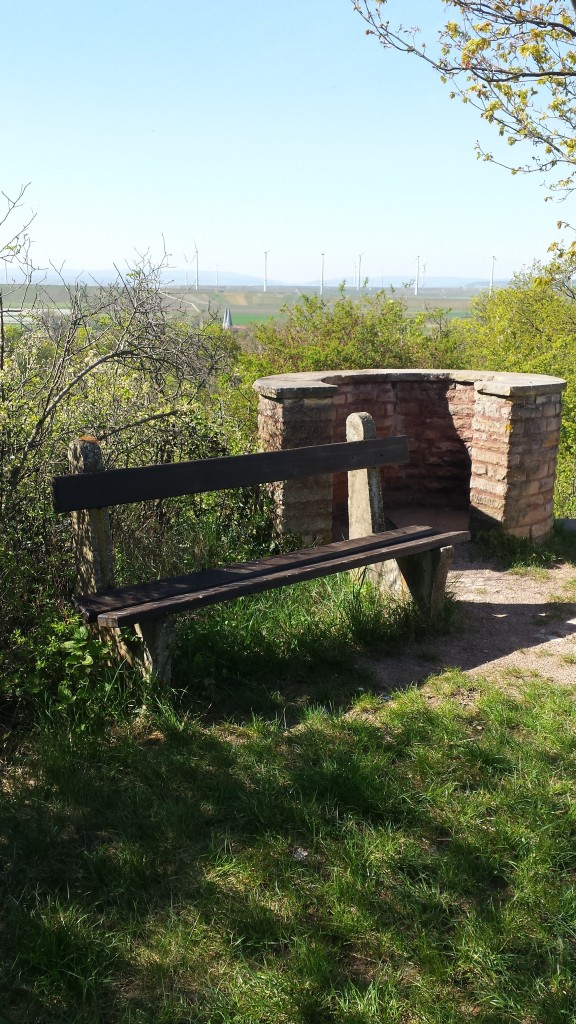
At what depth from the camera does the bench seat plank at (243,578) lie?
3352 mm

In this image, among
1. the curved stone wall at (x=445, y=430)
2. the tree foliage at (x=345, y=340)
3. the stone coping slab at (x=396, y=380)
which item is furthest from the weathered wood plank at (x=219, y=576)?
the tree foliage at (x=345, y=340)

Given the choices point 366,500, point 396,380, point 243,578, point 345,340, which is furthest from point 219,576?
point 345,340

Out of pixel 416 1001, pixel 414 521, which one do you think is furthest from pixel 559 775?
pixel 414 521

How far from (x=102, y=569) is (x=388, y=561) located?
178cm

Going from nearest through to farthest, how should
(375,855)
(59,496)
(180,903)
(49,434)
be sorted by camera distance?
1. (180,903)
2. (375,855)
3. (59,496)
4. (49,434)

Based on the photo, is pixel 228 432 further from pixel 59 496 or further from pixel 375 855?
pixel 375 855

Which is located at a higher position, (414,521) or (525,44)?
(525,44)

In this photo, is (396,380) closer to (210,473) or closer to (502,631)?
(502,631)

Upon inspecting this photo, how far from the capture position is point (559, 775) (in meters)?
3.04

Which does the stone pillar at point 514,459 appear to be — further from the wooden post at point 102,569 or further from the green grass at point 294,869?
the wooden post at point 102,569

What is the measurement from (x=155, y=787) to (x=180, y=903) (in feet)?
1.90

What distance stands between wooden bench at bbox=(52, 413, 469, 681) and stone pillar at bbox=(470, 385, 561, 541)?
1.31m

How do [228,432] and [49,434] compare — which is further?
[228,432]

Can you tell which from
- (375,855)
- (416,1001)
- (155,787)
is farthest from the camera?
(155,787)
